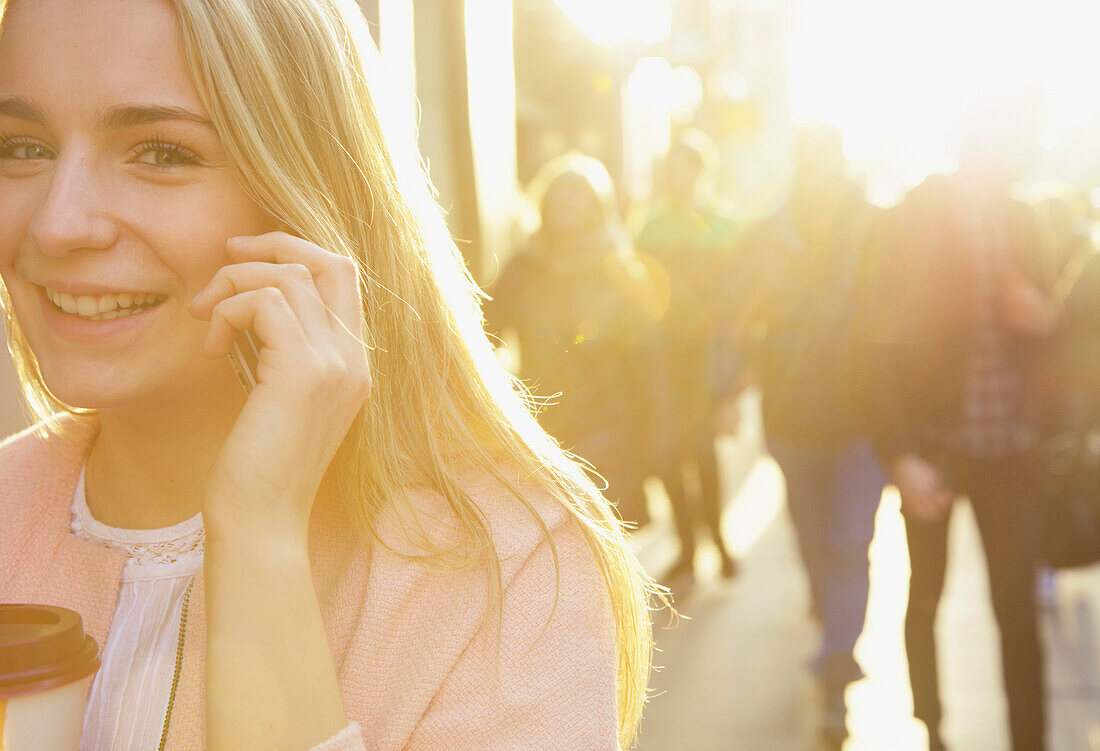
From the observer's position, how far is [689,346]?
15.8 ft

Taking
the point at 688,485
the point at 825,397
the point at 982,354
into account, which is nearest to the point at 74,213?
the point at 982,354

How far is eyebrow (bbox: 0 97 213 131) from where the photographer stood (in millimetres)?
1413

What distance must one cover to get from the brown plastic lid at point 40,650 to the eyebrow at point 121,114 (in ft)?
2.07

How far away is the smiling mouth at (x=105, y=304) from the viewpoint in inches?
57.5

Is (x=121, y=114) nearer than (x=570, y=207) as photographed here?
Yes

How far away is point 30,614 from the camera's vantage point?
1.11 metres

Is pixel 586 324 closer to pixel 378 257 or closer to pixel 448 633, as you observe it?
pixel 378 257

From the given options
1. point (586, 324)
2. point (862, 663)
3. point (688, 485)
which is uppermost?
point (586, 324)

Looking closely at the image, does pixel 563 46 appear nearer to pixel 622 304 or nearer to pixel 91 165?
pixel 622 304

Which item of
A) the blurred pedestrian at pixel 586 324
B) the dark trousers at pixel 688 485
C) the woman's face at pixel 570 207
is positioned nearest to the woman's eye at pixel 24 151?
the blurred pedestrian at pixel 586 324

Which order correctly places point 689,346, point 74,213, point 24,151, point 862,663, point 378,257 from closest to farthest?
1. point 74,213
2. point 24,151
3. point 378,257
4. point 862,663
5. point 689,346

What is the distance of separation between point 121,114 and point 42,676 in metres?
0.73

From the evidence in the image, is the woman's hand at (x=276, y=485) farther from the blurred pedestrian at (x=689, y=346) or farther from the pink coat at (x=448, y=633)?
the blurred pedestrian at (x=689, y=346)

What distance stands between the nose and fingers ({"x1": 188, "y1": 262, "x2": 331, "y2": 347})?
160mm
